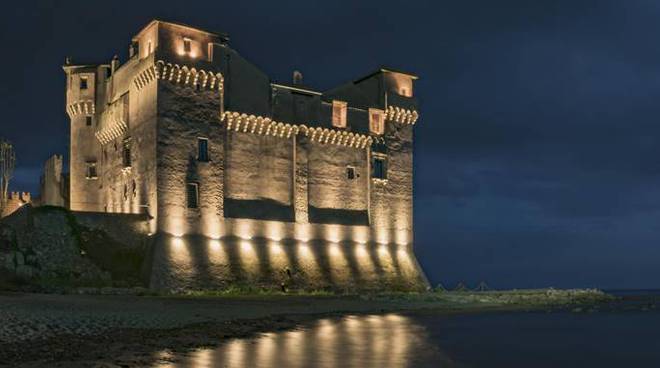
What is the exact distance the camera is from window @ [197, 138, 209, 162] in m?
43.2

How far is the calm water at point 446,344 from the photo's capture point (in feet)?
66.3

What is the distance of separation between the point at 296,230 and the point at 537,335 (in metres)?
21.5

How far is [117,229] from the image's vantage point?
40.8 m

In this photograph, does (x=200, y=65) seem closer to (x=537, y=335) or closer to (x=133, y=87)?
(x=133, y=87)

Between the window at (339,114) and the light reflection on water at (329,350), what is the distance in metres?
23.5

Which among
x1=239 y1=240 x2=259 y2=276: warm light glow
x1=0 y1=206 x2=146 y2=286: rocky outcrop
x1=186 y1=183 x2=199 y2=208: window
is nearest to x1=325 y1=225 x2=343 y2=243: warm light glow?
x1=239 y1=240 x2=259 y2=276: warm light glow

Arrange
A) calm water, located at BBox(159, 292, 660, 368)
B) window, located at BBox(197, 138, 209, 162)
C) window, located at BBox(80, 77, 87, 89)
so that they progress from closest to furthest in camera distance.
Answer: calm water, located at BBox(159, 292, 660, 368), window, located at BBox(197, 138, 209, 162), window, located at BBox(80, 77, 87, 89)

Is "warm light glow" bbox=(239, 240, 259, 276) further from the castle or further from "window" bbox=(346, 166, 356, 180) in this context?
"window" bbox=(346, 166, 356, 180)

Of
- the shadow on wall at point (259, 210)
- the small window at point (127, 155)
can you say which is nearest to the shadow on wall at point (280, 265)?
the shadow on wall at point (259, 210)

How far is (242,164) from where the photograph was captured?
45.8m

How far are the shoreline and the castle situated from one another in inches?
200

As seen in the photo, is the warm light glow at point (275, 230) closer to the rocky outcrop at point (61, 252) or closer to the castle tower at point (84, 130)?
the rocky outcrop at point (61, 252)

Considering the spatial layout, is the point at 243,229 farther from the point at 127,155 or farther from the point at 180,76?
the point at 180,76

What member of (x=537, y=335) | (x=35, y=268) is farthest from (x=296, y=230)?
(x=537, y=335)
